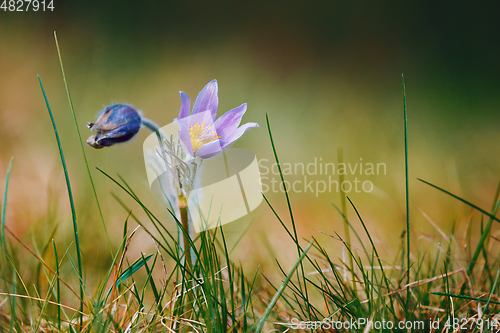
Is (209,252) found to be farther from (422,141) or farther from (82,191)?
(422,141)

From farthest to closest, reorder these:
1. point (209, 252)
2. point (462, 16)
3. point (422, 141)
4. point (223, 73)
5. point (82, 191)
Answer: point (462, 16) → point (223, 73) → point (422, 141) → point (82, 191) → point (209, 252)

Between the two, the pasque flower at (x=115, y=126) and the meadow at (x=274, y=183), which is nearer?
the pasque flower at (x=115, y=126)

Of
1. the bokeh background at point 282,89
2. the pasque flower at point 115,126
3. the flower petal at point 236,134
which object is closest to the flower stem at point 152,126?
the pasque flower at point 115,126

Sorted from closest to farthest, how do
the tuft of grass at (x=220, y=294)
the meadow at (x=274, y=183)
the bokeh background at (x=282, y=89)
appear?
the tuft of grass at (x=220, y=294) < the meadow at (x=274, y=183) < the bokeh background at (x=282, y=89)

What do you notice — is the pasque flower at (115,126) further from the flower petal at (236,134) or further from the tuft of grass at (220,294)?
the flower petal at (236,134)

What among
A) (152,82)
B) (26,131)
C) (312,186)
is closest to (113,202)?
(26,131)

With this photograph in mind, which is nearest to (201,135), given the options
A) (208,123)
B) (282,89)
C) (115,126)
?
(208,123)

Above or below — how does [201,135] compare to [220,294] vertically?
above

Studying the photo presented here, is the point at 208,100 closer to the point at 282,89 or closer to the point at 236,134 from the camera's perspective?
the point at 236,134
